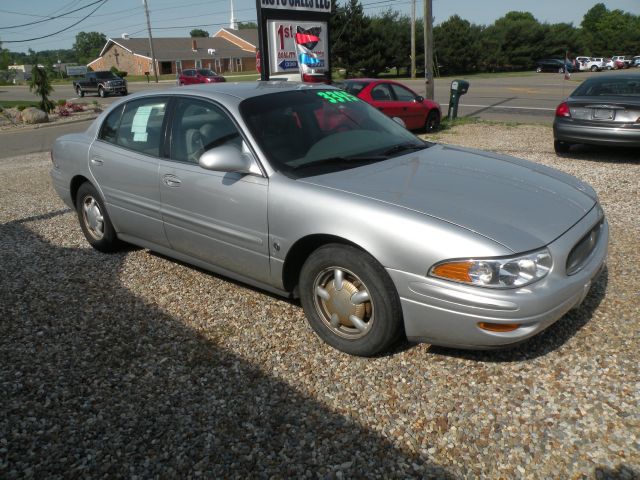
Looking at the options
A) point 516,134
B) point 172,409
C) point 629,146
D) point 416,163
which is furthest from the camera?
point 516,134

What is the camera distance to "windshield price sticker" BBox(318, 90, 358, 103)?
14.1 ft

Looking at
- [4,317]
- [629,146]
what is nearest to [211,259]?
[4,317]

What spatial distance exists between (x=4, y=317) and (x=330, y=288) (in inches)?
101

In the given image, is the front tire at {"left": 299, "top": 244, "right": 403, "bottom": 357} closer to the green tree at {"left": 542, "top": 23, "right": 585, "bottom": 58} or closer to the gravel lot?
the gravel lot

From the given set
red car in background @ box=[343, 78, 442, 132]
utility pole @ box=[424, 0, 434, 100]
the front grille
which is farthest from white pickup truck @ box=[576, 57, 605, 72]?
the front grille

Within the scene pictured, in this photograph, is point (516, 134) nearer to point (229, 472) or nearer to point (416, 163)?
point (416, 163)

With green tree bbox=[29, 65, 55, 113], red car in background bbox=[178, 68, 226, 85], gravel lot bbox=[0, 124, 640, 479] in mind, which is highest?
red car in background bbox=[178, 68, 226, 85]

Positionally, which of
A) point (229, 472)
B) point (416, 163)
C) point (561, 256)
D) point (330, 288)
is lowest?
point (229, 472)

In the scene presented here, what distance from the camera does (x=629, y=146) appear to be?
8.35m

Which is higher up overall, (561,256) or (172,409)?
(561,256)

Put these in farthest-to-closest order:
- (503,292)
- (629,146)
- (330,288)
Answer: (629,146) < (330,288) < (503,292)

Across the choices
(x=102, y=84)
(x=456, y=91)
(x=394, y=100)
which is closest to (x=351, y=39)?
(x=102, y=84)

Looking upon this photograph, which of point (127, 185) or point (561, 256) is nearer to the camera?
point (561, 256)

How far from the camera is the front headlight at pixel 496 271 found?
272cm
